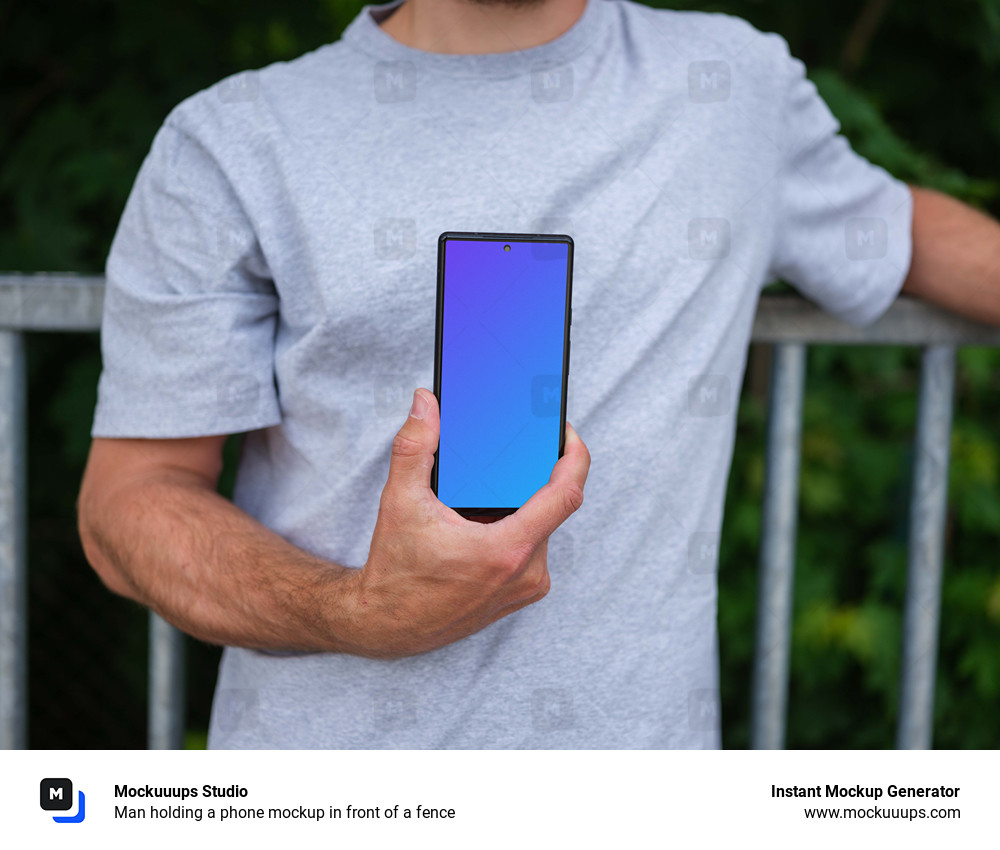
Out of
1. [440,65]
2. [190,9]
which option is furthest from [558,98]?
[190,9]

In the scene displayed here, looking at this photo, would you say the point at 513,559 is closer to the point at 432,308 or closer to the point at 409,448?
the point at 409,448

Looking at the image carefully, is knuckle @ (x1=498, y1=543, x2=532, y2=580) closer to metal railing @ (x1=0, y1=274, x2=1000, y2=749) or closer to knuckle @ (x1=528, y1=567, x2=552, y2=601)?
knuckle @ (x1=528, y1=567, x2=552, y2=601)

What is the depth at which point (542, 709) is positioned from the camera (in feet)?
3.93

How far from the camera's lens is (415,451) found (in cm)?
91

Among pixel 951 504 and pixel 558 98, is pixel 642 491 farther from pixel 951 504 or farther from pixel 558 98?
pixel 951 504

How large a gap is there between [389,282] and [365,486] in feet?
0.81

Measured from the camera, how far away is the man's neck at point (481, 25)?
4.02ft

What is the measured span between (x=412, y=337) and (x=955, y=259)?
78 centimetres

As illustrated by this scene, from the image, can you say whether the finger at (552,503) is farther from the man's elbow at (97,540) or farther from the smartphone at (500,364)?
the man's elbow at (97,540)

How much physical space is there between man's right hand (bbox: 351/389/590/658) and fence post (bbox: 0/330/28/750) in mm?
607

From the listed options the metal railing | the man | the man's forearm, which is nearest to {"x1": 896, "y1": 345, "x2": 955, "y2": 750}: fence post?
the metal railing

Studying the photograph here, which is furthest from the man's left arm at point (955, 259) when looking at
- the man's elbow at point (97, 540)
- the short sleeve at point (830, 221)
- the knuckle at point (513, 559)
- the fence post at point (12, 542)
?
the fence post at point (12, 542)
